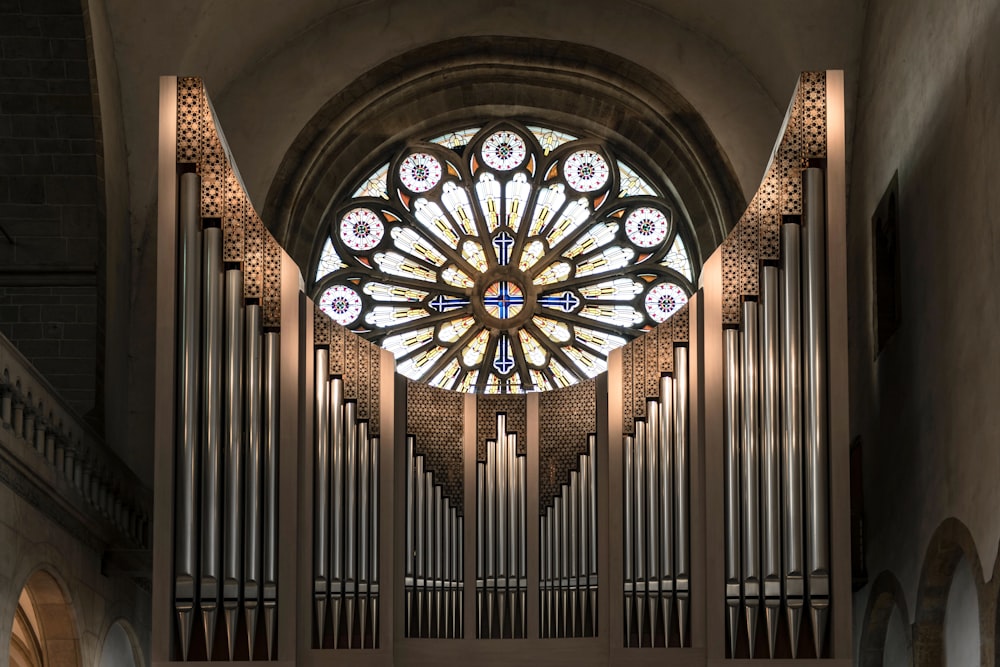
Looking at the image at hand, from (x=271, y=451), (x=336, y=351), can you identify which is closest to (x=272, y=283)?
(x=336, y=351)

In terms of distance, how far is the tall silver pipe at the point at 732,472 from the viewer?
13.4 metres

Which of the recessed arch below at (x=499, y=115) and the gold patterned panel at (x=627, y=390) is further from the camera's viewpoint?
the recessed arch below at (x=499, y=115)

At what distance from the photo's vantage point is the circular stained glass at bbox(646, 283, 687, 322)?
19.2m

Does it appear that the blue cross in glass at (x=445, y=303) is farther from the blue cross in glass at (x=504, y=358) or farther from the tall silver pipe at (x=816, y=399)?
the tall silver pipe at (x=816, y=399)

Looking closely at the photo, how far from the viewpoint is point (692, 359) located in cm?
1424

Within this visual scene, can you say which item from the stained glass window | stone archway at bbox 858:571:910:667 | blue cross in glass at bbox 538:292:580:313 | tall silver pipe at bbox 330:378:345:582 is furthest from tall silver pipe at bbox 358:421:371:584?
blue cross in glass at bbox 538:292:580:313

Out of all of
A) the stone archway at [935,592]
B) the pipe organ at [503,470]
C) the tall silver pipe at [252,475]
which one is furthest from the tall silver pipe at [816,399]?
the tall silver pipe at [252,475]

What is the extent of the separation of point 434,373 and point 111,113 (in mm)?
4024

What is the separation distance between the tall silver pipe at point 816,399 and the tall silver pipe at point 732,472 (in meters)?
0.48

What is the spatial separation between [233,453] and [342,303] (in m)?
5.72

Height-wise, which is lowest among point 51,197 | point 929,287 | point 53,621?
point 53,621

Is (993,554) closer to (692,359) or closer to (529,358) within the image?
(692,359)

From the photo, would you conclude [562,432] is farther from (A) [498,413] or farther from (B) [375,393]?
(B) [375,393]

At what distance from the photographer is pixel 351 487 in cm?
1423
